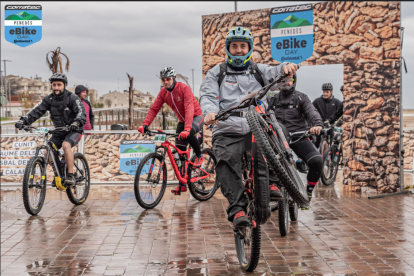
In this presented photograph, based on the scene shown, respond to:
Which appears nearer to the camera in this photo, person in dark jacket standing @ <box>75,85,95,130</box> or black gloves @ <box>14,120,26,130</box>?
black gloves @ <box>14,120,26,130</box>

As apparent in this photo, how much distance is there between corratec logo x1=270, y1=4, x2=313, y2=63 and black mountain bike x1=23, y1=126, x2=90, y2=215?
4.34 metres

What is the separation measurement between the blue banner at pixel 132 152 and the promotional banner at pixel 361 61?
3257 mm

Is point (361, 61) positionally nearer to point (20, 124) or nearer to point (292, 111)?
point (292, 111)

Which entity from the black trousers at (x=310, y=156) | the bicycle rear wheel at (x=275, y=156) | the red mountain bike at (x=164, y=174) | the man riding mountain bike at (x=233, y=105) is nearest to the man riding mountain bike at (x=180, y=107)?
the red mountain bike at (x=164, y=174)

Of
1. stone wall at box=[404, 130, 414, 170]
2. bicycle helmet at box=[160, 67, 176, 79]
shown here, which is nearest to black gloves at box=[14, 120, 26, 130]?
bicycle helmet at box=[160, 67, 176, 79]

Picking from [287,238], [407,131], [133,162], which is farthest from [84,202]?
[407,131]

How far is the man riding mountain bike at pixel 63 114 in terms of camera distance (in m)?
7.80

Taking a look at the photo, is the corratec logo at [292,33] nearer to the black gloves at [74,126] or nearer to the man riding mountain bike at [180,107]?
the man riding mountain bike at [180,107]

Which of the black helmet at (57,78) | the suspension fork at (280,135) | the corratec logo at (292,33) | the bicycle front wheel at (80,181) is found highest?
the corratec logo at (292,33)

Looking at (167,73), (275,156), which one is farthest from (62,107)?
(275,156)

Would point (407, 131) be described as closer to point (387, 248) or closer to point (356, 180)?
point (356, 180)

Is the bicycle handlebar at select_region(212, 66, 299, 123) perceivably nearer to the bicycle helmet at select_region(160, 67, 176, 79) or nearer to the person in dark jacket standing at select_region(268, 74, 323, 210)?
the person in dark jacket standing at select_region(268, 74, 323, 210)

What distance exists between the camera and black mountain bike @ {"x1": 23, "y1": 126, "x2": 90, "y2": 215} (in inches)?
277

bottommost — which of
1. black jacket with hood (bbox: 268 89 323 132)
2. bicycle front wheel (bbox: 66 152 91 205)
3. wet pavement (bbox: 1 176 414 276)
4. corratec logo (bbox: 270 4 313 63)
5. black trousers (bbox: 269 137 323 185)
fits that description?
wet pavement (bbox: 1 176 414 276)
